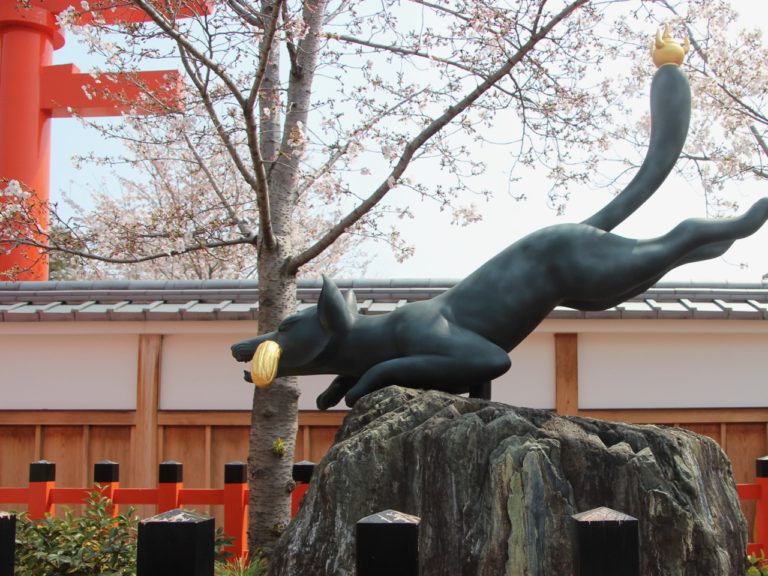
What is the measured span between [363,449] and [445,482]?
351 mm

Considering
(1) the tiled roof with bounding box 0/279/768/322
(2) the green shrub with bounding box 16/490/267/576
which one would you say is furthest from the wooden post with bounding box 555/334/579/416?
(2) the green shrub with bounding box 16/490/267/576

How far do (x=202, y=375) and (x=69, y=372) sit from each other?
1.25 m

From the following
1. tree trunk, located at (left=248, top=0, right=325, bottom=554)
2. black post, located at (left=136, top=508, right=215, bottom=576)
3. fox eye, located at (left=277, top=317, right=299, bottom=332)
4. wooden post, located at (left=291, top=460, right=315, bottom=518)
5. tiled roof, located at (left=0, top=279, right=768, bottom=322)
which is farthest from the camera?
tiled roof, located at (left=0, top=279, right=768, bottom=322)

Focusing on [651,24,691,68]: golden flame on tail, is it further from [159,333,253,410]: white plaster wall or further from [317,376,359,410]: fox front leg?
[159,333,253,410]: white plaster wall

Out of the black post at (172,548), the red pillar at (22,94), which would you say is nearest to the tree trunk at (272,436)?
the black post at (172,548)

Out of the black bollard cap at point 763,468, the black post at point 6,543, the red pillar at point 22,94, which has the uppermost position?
the red pillar at point 22,94

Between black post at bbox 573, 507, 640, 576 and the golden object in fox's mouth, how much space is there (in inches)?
86.1

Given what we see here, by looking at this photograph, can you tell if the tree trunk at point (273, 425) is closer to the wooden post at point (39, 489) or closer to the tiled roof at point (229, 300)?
the wooden post at point (39, 489)

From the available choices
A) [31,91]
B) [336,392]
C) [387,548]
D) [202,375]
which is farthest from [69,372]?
[387,548]

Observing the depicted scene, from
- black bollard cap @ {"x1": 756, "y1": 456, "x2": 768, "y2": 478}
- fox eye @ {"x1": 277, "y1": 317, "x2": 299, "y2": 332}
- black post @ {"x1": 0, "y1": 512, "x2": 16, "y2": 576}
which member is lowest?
black bollard cap @ {"x1": 756, "y1": 456, "x2": 768, "y2": 478}

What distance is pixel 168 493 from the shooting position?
6.10 meters

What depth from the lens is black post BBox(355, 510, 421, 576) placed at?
6.82ft

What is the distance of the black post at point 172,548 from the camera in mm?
2221

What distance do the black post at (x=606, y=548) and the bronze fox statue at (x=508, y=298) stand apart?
1.85 metres
